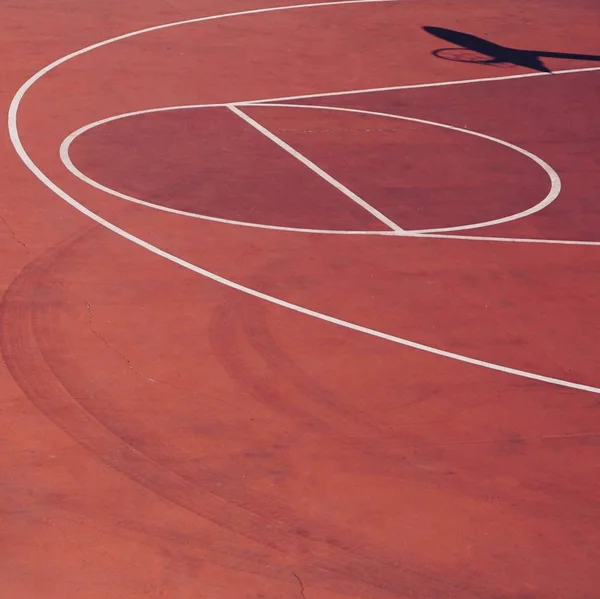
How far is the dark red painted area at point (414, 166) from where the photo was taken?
16281 mm

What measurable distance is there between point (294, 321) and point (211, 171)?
14.8 feet

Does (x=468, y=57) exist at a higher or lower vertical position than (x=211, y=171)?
lower

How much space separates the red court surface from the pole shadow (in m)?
0.15

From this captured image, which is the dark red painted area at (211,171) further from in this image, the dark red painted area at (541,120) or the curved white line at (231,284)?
the dark red painted area at (541,120)

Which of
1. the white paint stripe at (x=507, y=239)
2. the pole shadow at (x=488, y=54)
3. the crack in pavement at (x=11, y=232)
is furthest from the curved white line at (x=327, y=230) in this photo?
the pole shadow at (x=488, y=54)

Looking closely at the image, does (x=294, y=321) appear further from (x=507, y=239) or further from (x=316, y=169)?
(x=316, y=169)

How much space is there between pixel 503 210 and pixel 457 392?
497 centimetres

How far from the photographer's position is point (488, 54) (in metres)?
23.1

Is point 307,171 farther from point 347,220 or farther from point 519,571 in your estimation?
point 519,571

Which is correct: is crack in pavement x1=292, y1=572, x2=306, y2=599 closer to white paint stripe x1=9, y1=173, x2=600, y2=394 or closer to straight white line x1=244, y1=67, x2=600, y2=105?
white paint stripe x1=9, y1=173, x2=600, y2=394

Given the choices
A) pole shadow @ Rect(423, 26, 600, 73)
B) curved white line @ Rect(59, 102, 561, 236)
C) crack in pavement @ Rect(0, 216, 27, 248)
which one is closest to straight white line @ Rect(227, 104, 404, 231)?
curved white line @ Rect(59, 102, 561, 236)

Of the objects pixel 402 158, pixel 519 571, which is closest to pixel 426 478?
pixel 519 571

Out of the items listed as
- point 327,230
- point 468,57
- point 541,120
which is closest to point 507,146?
point 541,120

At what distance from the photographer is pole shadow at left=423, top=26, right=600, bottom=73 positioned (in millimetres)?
22641
